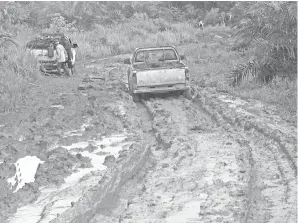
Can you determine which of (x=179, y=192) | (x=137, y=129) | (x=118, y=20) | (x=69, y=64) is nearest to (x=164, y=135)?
(x=137, y=129)

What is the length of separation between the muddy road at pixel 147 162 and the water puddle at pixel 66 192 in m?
0.02

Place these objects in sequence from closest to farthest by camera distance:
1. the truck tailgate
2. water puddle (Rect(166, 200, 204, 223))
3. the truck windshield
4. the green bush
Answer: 1. water puddle (Rect(166, 200, 204, 223))
2. the truck tailgate
3. the truck windshield
4. the green bush

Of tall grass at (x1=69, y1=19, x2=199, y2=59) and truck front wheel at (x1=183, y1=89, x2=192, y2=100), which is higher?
truck front wheel at (x1=183, y1=89, x2=192, y2=100)

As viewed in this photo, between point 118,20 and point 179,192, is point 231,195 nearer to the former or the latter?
point 179,192

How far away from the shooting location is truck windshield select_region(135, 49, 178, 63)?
17773mm

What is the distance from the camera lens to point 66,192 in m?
7.65

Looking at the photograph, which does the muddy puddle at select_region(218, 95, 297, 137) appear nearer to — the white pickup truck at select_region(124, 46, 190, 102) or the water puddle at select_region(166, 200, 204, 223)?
the white pickup truck at select_region(124, 46, 190, 102)

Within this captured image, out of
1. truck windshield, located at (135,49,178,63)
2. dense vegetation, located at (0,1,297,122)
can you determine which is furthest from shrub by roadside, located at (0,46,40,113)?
truck windshield, located at (135,49,178,63)

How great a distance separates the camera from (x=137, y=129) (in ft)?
40.9

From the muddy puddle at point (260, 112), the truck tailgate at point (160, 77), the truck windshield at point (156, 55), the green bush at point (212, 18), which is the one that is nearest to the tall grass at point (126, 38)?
the green bush at point (212, 18)

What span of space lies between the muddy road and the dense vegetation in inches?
64.5

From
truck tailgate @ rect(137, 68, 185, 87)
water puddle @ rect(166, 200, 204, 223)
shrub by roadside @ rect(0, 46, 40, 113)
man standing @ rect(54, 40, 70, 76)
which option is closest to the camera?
water puddle @ rect(166, 200, 204, 223)

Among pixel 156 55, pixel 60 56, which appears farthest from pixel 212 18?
pixel 156 55

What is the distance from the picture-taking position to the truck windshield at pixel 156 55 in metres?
17.8
